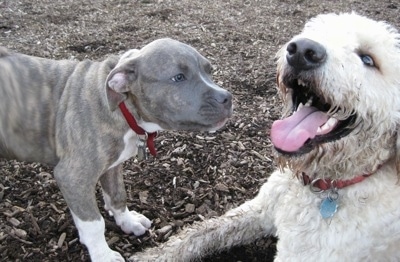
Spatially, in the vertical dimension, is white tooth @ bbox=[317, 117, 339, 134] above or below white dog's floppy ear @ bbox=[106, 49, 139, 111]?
above

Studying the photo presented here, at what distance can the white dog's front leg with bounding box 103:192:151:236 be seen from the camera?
139 inches

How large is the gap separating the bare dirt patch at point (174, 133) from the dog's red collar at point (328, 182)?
0.94m

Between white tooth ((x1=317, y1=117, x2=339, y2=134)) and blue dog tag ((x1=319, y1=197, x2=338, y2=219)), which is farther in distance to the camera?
blue dog tag ((x1=319, y1=197, x2=338, y2=219))

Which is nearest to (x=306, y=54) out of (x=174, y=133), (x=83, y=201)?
(x=83, y=201)

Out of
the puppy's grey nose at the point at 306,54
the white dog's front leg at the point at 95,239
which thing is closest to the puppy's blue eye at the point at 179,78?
the puppy's grey nose at the point at 306,54

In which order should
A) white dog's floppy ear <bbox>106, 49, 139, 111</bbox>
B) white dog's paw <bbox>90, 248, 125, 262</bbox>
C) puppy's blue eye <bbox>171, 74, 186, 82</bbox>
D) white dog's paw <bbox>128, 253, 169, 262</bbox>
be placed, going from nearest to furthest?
1. white dog's floppy ear <bbox>106, 49, 139, 111</bbox>
2. puppy's blue eye <bbox>171, 74, 186, 82</bbox>
3. white dog's paw <bbox>90, 248, 125, 262</bbox>
4. white dog's paw <bbox>128, 253, 169, 262</bbox>

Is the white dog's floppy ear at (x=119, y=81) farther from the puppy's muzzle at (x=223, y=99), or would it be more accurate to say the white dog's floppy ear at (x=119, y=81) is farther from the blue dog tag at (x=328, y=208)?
the blue dog tag at (x=328, y=208)

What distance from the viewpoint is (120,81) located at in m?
2.95

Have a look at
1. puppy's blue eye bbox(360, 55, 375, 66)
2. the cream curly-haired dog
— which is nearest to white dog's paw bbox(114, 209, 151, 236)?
the cream curly-haired dog

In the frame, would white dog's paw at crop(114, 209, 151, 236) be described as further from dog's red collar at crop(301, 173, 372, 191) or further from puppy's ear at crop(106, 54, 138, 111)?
dog's red collar at crop(301, 173, 372, 191)

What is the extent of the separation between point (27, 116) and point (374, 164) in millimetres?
2175

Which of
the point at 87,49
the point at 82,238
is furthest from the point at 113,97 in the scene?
the point at 87,49

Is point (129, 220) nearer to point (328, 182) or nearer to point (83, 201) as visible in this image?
point (83, 201)

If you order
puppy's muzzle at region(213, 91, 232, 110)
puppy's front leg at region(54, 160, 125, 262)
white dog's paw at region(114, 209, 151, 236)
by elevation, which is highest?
puppy's muzzle at region(213, 91, 232, 110)
